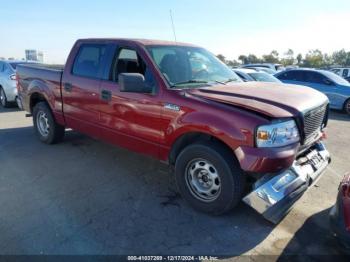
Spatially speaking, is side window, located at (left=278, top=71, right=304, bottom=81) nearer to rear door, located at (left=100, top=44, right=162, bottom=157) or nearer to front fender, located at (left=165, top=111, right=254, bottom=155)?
rear door, located at (left=100, top=44, right=162, bottom=157)

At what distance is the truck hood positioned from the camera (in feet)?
10.0

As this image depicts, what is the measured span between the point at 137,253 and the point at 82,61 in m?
3.33

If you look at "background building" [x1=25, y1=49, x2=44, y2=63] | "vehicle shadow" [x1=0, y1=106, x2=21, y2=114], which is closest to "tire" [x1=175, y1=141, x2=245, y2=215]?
"vehicle shadow" [x1=0, y1=106, x2=21, y2=114]

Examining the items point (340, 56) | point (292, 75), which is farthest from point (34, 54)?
point (340, 56)

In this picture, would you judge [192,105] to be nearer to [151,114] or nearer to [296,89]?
[151,114]

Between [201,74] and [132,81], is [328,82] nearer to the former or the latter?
[201,74]

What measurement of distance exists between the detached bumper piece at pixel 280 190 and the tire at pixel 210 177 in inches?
9.9

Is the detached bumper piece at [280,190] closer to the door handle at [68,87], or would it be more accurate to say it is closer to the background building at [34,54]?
the door handle at [68,87]

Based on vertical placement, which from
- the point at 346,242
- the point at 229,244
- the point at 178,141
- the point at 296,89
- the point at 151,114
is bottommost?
the point at 229,244

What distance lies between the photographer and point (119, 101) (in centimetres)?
413

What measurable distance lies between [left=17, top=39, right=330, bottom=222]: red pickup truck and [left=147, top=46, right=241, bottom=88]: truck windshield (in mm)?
17

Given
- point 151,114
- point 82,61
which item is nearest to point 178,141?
point 151,114

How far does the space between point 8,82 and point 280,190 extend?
30.5 ft

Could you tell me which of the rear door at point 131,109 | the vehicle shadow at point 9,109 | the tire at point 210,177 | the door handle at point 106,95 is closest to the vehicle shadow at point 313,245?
the tire at point 210,177
